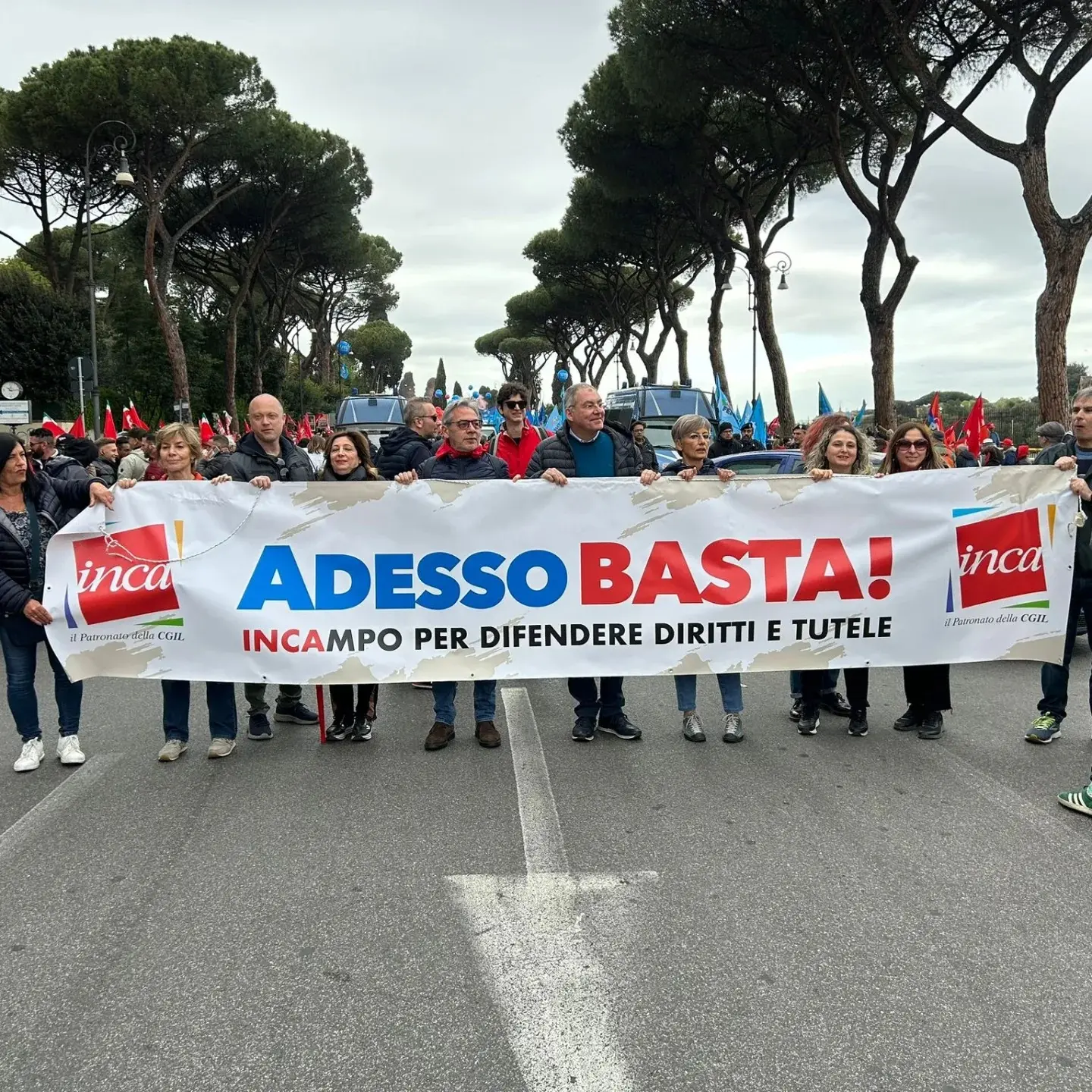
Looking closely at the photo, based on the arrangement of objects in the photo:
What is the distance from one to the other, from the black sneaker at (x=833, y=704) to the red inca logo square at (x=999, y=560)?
0.97 metres

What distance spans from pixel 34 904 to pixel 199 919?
61 cm

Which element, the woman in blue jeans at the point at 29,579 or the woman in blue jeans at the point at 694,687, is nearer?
the woman in blue jeans at the point at 29,579

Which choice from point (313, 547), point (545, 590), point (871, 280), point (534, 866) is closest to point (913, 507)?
point (545, 590)

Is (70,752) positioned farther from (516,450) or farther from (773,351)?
(773,351)

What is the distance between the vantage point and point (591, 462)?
5117 mm

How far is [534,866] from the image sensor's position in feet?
11.1

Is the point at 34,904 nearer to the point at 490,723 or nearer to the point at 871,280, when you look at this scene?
the point at 490,723

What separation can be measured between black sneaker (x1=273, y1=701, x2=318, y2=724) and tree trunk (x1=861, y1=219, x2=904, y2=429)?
16173mm

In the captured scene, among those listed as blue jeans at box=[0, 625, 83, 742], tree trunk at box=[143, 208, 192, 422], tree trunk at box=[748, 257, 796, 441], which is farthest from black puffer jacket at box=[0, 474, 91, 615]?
tree trunk at box=[143, 208, 192, 422]

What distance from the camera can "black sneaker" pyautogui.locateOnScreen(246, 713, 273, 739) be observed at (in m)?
5.01

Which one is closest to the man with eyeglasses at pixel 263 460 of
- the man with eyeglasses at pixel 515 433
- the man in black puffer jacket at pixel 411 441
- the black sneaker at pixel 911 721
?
the man with eyeglasses at pixel 515 433

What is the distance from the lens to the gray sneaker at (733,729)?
485cm

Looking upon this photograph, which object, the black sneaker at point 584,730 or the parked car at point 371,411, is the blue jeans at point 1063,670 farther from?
the parked car at point 371,411

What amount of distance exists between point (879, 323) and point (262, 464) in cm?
1679
